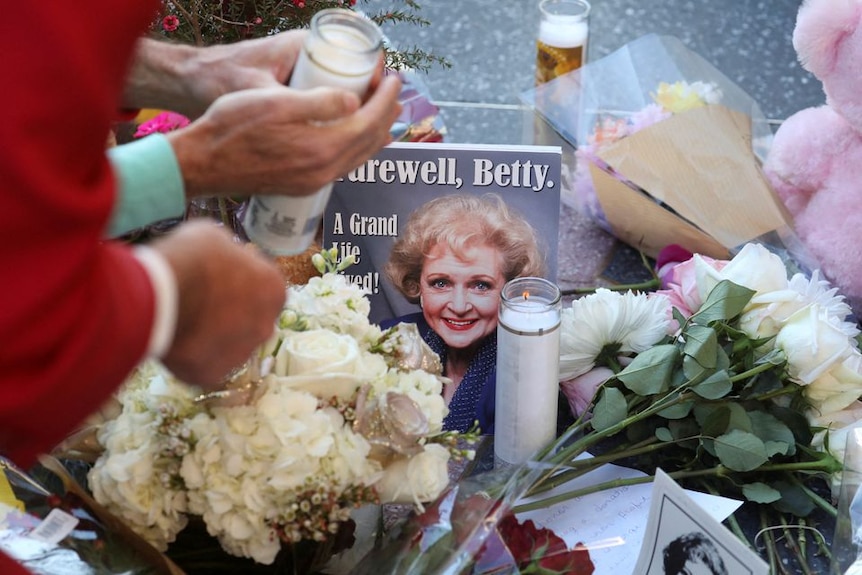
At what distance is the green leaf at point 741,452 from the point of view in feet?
3.29

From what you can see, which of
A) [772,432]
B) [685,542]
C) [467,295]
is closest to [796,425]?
[772,432]

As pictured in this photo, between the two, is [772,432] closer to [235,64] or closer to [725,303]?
[725,303]

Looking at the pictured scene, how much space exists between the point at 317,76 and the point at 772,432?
2.03 ft

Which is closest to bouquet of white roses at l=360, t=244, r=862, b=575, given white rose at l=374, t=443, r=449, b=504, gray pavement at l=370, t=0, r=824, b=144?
white rose at l=374, t=443, r=449, b=504

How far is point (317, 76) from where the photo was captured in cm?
72

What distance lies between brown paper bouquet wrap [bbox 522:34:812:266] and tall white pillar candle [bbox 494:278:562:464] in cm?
40

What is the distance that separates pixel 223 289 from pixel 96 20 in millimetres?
176

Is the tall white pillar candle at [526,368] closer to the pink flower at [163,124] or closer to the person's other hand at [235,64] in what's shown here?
the person's other hand at [235,64]

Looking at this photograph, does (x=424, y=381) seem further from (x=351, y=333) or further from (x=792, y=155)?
(x=792, y=155)

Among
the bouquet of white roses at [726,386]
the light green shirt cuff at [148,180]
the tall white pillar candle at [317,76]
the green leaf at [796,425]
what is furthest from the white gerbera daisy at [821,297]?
the light green shirt cuff at [148,180]

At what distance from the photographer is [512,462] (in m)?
1.04

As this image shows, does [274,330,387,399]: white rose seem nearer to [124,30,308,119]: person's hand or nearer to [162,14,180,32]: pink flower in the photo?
[124,30,308,119]: person's hand

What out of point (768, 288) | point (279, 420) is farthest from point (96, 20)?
point (768, 288)

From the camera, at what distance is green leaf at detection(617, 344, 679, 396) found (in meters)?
1.04
